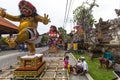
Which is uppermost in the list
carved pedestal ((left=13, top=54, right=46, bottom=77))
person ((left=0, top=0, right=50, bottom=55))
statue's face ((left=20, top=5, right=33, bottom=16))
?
A: statue's face ((left=20, top=5, right=33, bottom=16))

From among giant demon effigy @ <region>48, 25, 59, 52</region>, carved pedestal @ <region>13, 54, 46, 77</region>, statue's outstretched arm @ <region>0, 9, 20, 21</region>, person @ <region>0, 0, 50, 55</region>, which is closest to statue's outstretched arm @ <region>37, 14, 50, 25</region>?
person @ <region>0, 0, 50, 55</region>

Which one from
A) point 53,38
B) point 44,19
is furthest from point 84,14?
point 44,19

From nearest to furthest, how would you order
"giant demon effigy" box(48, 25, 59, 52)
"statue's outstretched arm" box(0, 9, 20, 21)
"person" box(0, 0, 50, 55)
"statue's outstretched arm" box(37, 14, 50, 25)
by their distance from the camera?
"person" box(0, 0, 50, 55)
"statue's outstretched arm" box(0, 9, 20, 21)
"statue's outstretched arm" box(37, 14, 50, 25)
"giant demon effigy" box(48, 25, 59, 52)

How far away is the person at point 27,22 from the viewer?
1099 cm

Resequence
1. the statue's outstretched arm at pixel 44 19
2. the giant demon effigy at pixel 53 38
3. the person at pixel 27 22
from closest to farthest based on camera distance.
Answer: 1. the person at pixel 27 22
2. the statue's outstretched arm at pixel 44 19
3. the giant demon effigy at pixel 53 38

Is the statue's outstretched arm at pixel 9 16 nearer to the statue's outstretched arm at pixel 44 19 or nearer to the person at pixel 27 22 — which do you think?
the person at pixel 27 22

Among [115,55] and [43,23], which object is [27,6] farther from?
[115,55]

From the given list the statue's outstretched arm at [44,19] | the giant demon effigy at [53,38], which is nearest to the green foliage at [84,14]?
the giant demon effigy at [53,38]

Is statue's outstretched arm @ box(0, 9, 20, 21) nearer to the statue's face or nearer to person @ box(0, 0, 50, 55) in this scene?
person @ box(0, 0, 50, 55)

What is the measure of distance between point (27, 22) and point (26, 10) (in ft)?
1.98

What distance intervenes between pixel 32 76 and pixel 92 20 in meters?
32.9

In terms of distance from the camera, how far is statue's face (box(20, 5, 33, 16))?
1191cm

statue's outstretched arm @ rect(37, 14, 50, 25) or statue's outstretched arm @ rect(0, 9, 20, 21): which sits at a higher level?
statue's outstretched arm @ rect(0, 9, 20, 21)

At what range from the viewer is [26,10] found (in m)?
12.0
